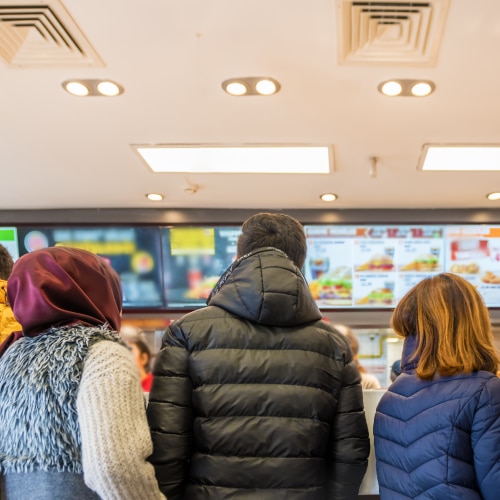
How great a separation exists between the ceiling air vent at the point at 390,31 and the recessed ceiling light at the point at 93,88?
36.4 inches

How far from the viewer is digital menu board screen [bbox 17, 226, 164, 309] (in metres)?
3.94

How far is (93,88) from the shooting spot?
206 cm

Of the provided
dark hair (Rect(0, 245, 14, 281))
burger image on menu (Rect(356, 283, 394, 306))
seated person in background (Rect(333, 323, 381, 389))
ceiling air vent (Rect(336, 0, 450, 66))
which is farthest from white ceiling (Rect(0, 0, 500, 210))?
seated person in background (Rect(333, 323, 381, 389))

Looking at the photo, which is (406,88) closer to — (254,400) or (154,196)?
(254,400)

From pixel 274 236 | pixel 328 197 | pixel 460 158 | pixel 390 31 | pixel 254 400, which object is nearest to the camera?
pixel 254 400

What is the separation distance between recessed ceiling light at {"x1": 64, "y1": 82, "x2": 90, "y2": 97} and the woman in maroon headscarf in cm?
109

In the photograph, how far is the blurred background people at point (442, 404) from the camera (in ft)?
3.94

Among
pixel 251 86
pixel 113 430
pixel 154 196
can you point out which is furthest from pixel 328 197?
pixel 113 430

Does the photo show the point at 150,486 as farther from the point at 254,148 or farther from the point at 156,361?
the point at 254,148

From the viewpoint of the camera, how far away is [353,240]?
3934mm

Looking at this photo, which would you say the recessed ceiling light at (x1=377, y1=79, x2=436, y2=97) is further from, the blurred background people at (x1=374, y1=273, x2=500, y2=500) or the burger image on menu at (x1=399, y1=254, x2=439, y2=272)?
the burger image on menu at (x1=399, y1=254, x2=439, y2=272)

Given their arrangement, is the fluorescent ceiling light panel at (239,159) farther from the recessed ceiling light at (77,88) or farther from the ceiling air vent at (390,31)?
the ceiling air vent at (390,31)

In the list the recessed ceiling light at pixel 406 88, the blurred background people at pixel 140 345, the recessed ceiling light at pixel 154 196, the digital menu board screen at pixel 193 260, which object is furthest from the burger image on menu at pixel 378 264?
the recessed ceiling light at pixel 406 88

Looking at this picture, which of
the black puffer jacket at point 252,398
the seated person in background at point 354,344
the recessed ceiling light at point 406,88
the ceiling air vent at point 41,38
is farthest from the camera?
the seated person in background at point 354,344
